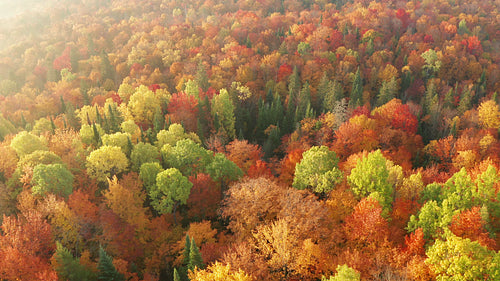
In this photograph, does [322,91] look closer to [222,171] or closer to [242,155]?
[242,155]

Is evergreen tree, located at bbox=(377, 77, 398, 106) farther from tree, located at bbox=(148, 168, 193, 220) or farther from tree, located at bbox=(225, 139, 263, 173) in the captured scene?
tree, located at bbox=(148, 168, 193, 220)

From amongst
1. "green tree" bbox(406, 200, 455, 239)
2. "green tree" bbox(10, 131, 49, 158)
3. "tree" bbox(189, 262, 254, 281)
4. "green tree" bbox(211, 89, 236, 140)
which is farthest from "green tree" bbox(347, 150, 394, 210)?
"green tree" bbox(10, 131, 49, 158)

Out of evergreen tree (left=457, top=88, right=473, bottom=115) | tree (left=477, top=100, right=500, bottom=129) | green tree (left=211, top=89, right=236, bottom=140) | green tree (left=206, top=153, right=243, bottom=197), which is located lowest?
evergreen tree (left=457, top=88, right=473, bottom=115)

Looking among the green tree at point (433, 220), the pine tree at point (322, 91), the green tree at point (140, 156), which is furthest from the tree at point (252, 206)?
the pine tree at point (322, 91)

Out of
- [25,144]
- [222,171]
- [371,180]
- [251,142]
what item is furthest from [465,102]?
[25,144]

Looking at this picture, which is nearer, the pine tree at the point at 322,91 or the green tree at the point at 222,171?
the green tree at the point at 222,171

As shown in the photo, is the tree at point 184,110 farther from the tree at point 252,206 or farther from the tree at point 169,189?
the tree at point 252,206
